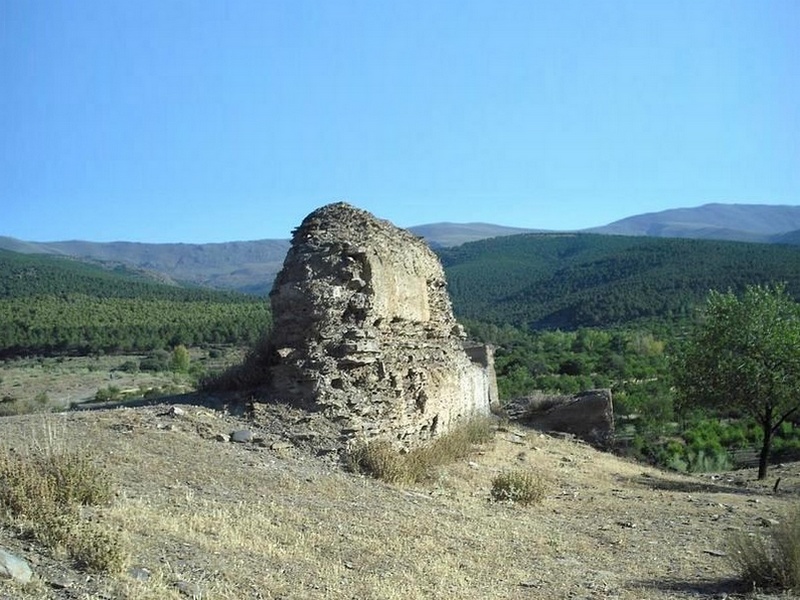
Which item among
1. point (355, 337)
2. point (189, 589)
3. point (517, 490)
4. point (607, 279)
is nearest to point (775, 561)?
point (517, 490)

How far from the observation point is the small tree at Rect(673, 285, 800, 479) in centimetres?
1803

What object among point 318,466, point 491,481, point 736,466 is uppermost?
point 318,466

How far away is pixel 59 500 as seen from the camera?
6227 mm

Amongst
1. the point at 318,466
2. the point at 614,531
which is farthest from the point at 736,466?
the point at 318,466

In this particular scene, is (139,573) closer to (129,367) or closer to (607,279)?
(129,367)

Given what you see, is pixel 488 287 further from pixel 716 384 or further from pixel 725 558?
pixel 725 558

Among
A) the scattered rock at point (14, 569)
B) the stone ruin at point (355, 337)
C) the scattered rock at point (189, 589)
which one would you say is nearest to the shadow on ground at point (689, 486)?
the stone ruin at point (355, 337)

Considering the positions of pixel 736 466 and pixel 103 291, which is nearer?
pixel 736 466

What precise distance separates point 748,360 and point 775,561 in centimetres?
1161

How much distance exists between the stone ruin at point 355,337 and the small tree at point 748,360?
7080 mm

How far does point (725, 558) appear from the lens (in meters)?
8.93

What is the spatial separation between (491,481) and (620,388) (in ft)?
93.8

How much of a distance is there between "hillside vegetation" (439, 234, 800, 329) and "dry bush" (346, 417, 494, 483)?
1961 inches

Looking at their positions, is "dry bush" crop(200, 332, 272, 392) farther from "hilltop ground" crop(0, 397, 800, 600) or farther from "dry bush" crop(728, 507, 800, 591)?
"dry bush" crop(728, 507, 800, 591)
